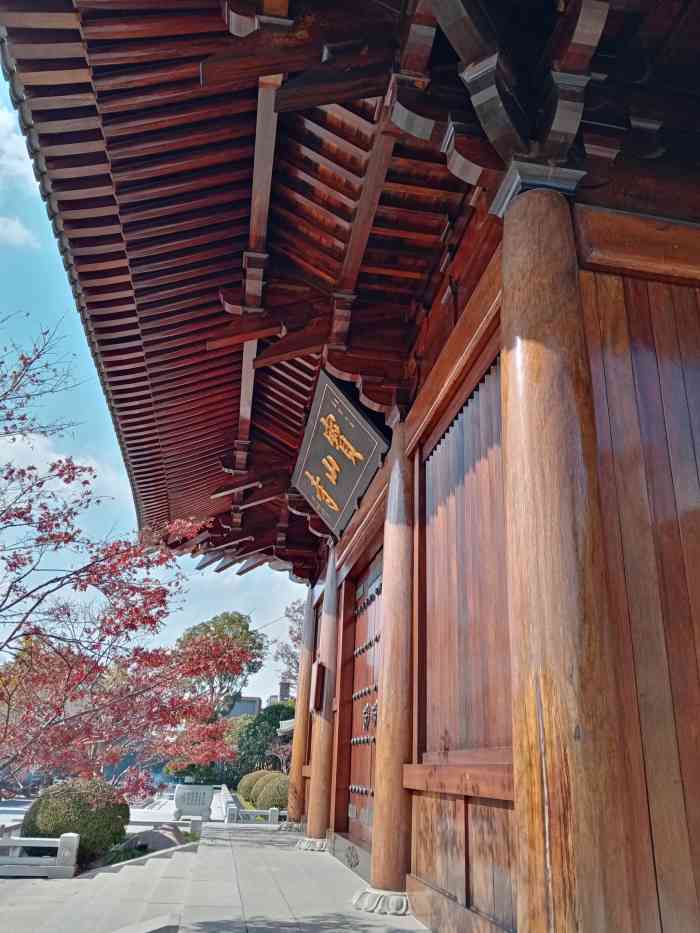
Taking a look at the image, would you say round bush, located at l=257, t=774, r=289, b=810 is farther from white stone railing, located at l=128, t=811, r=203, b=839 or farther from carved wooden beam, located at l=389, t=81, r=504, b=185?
carved wooden beam, located at l=389, t=81, r=504, b=185

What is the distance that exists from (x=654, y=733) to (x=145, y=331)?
4.00 m

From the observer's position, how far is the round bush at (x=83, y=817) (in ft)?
35.5

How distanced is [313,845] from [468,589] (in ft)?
14.2

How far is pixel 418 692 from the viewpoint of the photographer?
389cm

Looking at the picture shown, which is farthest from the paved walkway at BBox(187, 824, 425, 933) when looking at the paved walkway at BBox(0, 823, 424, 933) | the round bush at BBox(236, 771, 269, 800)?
the round bush at BBox(236, 771, 269, 800)

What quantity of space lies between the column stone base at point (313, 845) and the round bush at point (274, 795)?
30.0 ft

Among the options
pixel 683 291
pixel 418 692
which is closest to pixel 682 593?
pixel 683 291

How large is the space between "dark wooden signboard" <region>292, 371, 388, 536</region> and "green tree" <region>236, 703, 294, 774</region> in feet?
69.7

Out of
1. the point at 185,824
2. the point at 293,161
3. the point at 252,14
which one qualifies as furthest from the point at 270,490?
the point at 185,824

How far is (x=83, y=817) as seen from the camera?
1101 cm

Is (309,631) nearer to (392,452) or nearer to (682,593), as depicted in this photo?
(392,452)

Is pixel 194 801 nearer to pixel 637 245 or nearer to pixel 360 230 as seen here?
pixel 360 230

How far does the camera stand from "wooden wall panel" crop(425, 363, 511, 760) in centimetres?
295

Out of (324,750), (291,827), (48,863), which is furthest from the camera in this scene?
(48,863)
